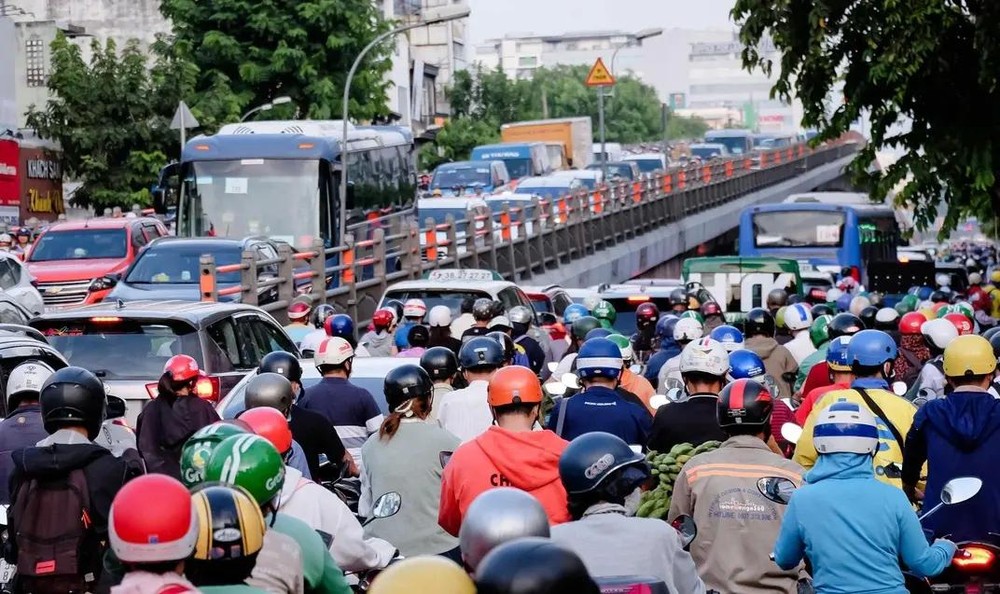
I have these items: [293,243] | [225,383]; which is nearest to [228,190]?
[293,243]

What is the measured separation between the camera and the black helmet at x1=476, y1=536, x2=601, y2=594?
344 centimetres

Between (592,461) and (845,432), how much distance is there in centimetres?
102

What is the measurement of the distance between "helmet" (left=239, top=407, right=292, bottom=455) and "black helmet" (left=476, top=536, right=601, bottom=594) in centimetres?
344

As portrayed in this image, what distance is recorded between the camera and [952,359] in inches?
313

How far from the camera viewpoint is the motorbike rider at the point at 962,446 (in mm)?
7613

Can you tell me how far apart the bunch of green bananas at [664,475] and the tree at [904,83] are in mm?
10175

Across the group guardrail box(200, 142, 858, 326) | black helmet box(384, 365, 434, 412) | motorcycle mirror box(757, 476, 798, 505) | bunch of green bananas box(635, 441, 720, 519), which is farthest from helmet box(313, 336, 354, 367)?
guardrail box(200, 142, 858, 326)

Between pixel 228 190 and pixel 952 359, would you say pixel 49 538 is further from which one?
pixel 228 190

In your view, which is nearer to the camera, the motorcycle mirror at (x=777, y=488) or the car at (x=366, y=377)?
the motorcycle mirror at (x=777, y=488)

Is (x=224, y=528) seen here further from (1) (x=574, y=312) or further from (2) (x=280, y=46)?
(2) (x=280, y=46)

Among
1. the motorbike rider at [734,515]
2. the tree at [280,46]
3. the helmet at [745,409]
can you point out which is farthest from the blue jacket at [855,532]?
the tree at [280,46]

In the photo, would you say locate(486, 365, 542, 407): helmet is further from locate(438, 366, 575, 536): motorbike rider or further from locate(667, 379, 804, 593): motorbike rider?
locate(667, 379, 804, 593): motorbike rider

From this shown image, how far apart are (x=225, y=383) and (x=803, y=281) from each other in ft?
68.8

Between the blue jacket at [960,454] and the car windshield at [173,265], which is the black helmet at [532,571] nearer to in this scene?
the blue jacket at [960,454]
